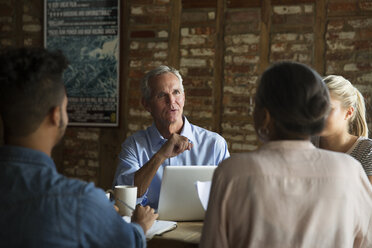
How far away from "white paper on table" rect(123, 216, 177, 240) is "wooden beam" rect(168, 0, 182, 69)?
208 centimetres

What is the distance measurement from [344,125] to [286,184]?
1082 millimetres

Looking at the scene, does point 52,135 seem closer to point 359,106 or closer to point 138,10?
point 359,106

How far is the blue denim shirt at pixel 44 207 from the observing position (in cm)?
103

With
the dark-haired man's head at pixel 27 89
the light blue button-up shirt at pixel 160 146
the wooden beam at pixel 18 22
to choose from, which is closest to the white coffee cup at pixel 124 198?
the light blue button-up shirt at pixel 160 146

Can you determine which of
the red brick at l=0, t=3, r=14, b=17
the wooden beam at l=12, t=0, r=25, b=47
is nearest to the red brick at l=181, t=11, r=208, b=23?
the wooden beam at l=12, t=0, r=25, b=47

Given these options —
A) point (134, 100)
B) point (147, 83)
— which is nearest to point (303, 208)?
point (147, 83)

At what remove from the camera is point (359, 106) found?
2.17 m

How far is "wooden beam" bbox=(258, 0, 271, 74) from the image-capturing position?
3.37 m

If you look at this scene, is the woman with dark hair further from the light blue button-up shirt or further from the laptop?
the light blue button-up shirt

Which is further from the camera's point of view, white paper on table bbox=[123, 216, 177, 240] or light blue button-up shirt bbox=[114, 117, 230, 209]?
light blue button-up shirt bbox=[114, 117, 230, 209]

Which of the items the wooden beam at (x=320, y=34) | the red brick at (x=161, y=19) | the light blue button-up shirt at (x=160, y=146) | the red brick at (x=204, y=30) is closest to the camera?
the light blue button-up shirt at (x=160, y=146)

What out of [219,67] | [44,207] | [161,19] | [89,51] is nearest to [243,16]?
[219,67]

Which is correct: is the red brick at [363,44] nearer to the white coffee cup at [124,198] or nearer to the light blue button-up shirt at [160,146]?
the light blue button-up shirt at [160,146]

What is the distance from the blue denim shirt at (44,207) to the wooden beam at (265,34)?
2504 mm
